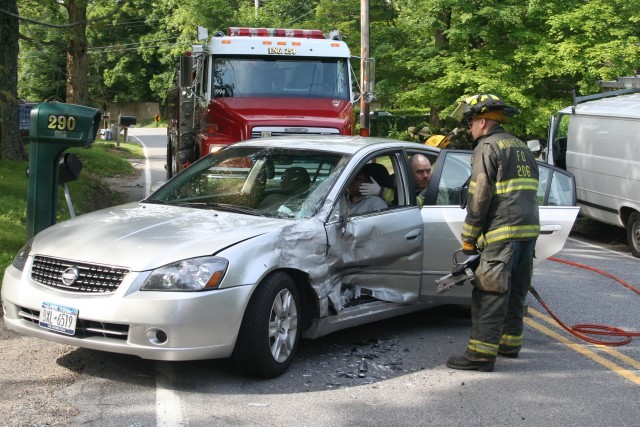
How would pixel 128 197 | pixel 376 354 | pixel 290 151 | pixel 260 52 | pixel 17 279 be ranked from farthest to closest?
pixel 128 197 < pixel 260 52 < pixel 290 151 < pixel 376 354 < pixel 17 279

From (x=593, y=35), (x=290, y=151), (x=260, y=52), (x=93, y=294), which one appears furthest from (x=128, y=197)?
(x=593, y=35)

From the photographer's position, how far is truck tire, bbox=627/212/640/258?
11445 millimetres

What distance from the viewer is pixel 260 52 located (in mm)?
11820

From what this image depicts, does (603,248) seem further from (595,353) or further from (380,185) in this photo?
(380,185)

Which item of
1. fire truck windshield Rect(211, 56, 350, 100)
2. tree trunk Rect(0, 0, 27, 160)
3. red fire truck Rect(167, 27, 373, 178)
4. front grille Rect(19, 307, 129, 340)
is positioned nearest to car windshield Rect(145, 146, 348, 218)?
front grille Rect(19, 307, 129, 340)

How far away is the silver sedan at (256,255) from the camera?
4.91 meters

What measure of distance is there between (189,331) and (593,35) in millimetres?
20195

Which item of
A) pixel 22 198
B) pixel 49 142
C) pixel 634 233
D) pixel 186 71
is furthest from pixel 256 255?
pixel 634 233

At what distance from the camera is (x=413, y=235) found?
6.55 meters

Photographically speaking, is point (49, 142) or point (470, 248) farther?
point (49, 142)

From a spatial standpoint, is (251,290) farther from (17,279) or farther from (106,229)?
(17,279)

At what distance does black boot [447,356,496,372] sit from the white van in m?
6.32

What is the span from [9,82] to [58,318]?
1000cm

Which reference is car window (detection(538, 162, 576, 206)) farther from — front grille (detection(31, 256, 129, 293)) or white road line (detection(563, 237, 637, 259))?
white road line (detection(563, 237, 637, 259))
